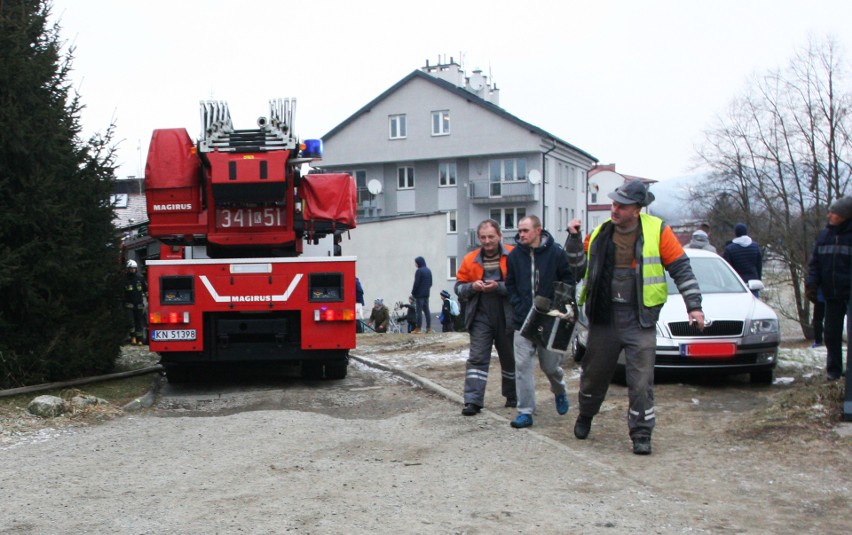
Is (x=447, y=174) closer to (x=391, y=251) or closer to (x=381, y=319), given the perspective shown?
(x=391, y=251)

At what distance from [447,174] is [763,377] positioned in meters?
46.4

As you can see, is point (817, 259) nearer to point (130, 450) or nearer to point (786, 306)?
point (130, 450)

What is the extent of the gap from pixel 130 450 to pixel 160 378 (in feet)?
16.2

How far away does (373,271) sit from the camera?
136 ft

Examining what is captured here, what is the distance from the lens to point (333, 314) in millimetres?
10578

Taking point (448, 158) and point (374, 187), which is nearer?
point (374, 187)

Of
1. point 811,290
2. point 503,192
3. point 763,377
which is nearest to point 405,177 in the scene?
point 503,192

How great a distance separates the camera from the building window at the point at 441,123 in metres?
54.6

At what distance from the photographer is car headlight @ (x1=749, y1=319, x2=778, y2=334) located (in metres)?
9.68

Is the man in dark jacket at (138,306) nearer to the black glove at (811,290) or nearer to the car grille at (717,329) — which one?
the car grille at (717,329)

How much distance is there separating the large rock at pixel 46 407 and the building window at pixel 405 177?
1890 inches

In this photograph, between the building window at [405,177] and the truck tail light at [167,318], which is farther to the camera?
the building window at [405,177]

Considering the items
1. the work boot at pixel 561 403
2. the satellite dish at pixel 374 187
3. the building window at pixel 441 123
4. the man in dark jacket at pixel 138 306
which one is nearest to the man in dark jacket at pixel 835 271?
the work boot at pixel 561 403

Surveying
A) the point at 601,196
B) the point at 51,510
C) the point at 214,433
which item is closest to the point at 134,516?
the point at 51,510
